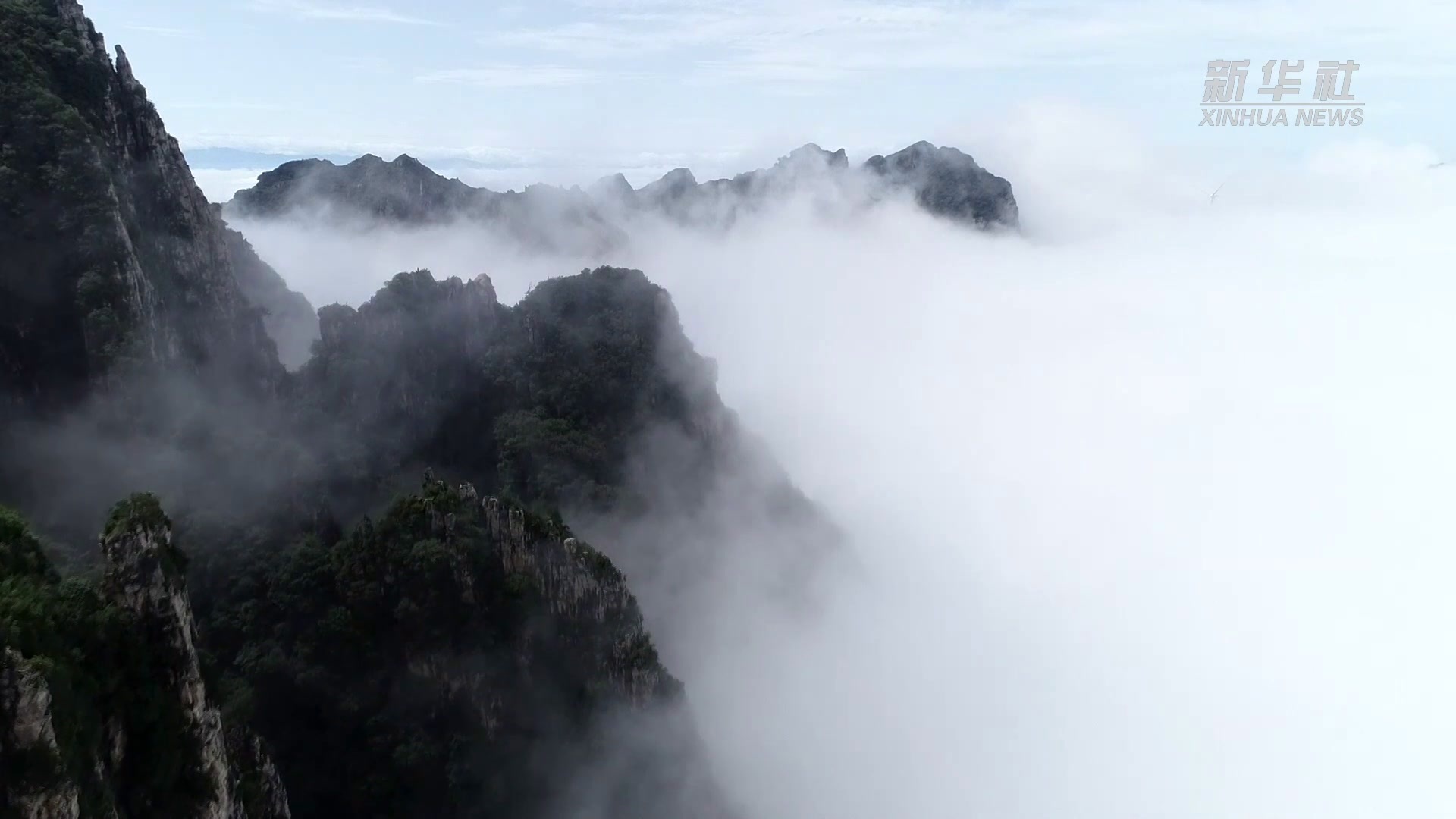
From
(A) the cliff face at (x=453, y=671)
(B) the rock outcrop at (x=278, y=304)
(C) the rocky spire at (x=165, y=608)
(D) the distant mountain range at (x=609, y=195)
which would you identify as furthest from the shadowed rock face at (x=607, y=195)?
(C) the rocky spire at (x=165, y=608)

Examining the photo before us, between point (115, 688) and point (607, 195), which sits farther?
point (607, 195)

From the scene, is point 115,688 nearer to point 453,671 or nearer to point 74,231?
point 453,671

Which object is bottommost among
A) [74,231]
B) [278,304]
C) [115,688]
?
[115,688]

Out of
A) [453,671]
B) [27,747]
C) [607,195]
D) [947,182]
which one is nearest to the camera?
[27,747]

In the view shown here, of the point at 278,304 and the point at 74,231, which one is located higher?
the point at 74,231

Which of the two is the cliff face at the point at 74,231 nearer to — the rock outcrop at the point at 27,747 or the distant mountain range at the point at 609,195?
the rock outcrop at the point at 27,747

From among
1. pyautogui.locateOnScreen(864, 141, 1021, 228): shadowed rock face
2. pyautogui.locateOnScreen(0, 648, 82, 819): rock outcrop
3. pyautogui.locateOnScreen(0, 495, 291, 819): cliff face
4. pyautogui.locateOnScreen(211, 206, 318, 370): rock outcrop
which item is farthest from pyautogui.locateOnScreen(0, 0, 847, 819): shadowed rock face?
pyautogui.locateOnScreen(864, 141, 1021, 228): shadowed rock face

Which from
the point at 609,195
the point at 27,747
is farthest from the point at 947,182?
the point at 27,747
